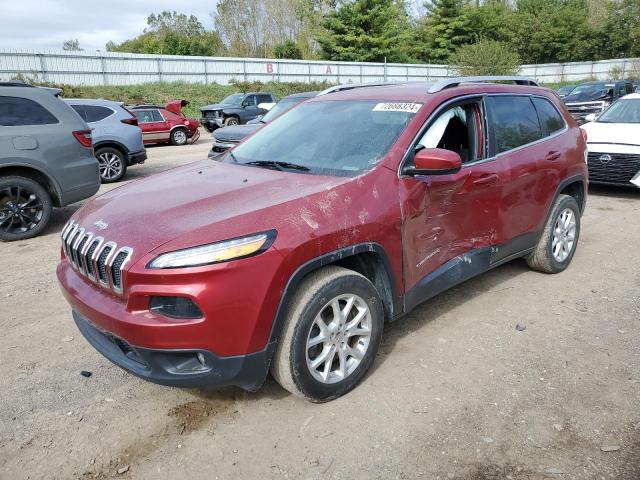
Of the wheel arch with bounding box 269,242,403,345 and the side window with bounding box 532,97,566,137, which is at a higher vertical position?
→ the side window with bounding box 532,97,566,137

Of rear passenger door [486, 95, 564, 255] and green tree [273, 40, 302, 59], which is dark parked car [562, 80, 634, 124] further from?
green tree [273, 40, 302, 59]

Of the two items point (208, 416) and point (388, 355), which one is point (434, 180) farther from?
point (208, 416)

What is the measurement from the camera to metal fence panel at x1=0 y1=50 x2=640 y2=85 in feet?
86.7

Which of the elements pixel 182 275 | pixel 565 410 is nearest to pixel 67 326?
pixel 182 275

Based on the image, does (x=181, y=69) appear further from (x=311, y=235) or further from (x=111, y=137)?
(x=311, y=235)

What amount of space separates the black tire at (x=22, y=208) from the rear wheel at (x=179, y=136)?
11846mm

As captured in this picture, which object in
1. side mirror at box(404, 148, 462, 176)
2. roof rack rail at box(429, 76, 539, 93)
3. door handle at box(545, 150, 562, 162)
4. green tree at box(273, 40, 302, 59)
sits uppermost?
green tree at box(273, 40, 302, 59)

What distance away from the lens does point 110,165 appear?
11.0 meters

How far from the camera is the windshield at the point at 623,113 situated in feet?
29.4

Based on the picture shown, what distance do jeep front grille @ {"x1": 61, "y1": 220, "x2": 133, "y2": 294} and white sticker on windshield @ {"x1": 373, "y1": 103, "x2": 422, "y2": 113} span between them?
1.97 meters

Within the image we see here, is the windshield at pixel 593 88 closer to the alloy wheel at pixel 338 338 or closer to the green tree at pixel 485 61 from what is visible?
the green tree at pixel 485 61

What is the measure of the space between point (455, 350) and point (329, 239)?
1407mm

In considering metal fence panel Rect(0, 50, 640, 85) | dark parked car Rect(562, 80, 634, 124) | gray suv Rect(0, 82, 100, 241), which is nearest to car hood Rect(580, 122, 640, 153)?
gray suv Rect(0, 82, 100, 241)

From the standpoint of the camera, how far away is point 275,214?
2686mm
